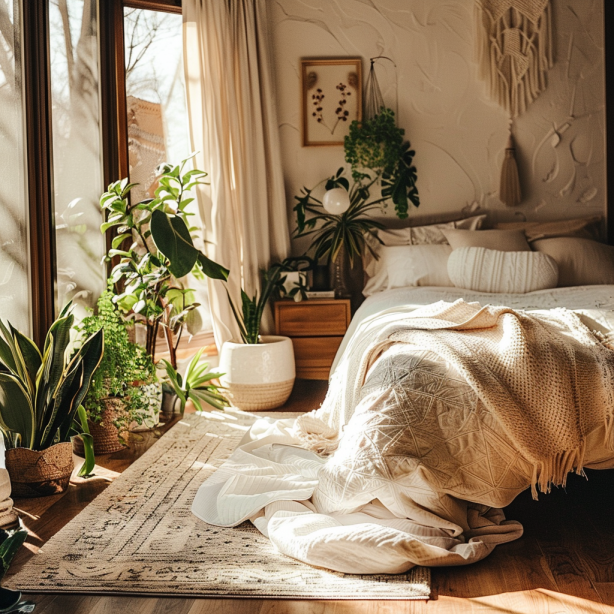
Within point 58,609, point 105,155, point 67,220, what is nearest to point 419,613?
point 58,609

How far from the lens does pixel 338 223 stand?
4266 millimetres

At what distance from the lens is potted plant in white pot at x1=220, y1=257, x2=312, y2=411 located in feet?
12.1

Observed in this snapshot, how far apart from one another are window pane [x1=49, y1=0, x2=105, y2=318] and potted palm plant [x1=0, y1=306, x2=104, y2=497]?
28.4 inches

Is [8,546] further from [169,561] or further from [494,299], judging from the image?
[494,299]

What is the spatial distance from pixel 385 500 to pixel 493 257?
2.01m

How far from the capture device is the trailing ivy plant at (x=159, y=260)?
3.10 m

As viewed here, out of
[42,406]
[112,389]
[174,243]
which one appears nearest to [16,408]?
[42,406]

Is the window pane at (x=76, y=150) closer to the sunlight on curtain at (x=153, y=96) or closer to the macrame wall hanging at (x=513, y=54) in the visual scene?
the sunlight on curtain at (x=153, y=96)

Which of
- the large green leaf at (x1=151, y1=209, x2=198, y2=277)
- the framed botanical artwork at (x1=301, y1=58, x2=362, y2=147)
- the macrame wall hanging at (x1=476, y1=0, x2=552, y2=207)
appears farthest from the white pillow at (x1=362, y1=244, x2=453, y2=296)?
the large green leaf at (x1=151, y1=209, x2=198, y2=277)

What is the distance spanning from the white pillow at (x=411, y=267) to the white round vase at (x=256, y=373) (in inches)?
28.1

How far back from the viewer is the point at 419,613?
1623 millimetres

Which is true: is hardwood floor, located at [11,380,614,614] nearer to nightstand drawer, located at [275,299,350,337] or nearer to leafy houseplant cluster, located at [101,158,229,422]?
leafy houseplant cluster, located at [101,158,229,422]

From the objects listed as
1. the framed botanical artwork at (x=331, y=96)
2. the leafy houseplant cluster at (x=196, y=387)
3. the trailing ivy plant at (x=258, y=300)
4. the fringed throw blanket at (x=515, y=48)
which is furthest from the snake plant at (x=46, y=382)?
the fringed throw blanket at (x=515, y=48)

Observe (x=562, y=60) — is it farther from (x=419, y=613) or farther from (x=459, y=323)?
(x=419, y=613)
